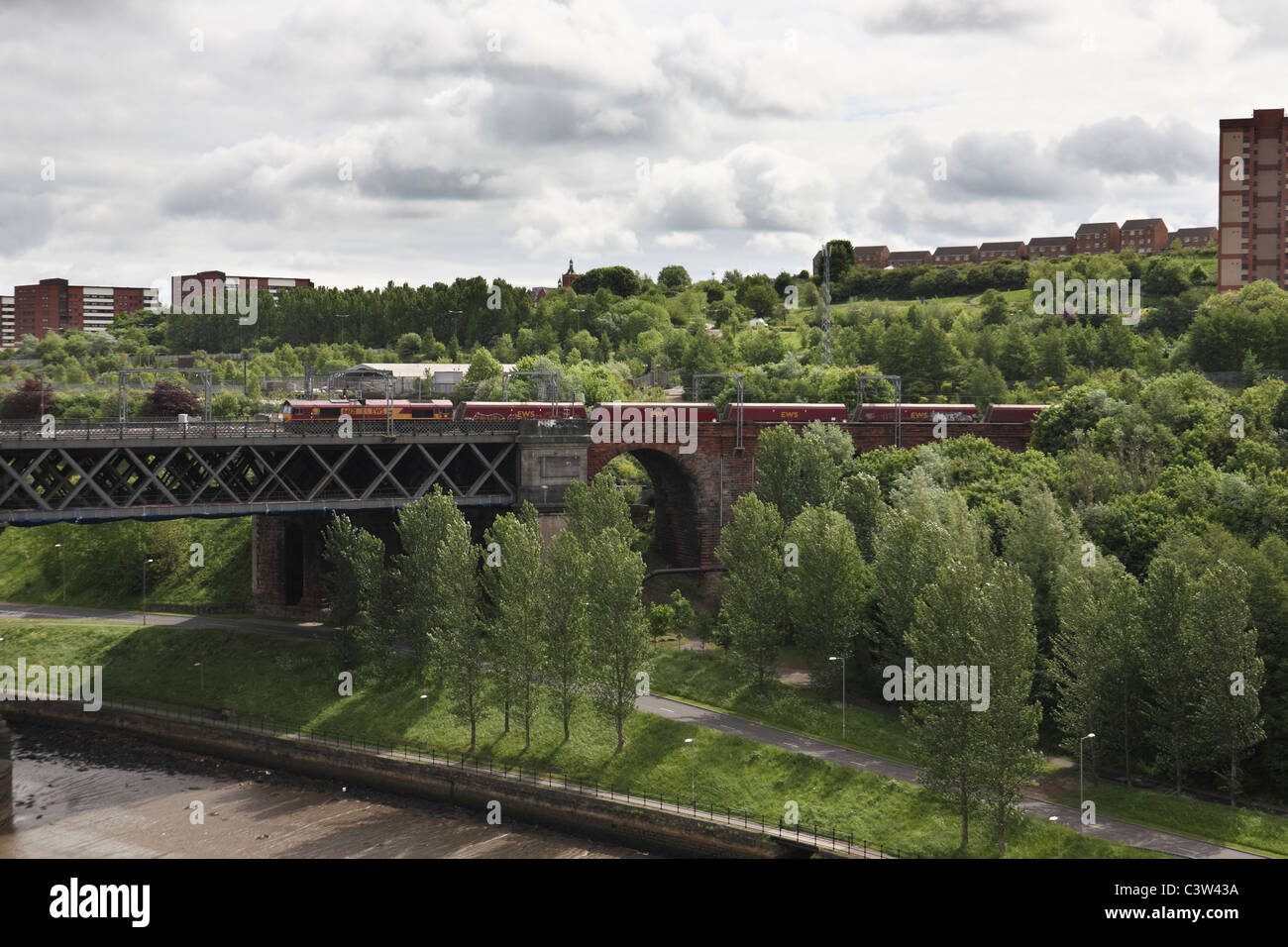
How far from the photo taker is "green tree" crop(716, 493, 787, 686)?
224ft

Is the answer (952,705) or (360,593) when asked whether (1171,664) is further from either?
(360,593)

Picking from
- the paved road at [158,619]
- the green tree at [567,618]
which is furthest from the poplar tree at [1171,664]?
the paved road at [158,619]

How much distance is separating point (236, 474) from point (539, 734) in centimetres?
2565

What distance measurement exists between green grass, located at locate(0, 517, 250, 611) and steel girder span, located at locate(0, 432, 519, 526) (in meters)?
9.90

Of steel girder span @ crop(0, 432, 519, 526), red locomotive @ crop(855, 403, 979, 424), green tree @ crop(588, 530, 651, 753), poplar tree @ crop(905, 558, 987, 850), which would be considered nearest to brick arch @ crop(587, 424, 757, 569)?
red locomotive @ crop(855, 403, 979, 424)

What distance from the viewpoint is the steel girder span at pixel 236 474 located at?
65.7 meters

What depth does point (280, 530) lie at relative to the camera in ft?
286

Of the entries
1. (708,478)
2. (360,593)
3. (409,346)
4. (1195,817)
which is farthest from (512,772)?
(409,346)

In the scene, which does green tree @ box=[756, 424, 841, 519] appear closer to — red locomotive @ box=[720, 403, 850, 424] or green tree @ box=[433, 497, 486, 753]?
red locomotive @ box=[720, 403, 850, 424]

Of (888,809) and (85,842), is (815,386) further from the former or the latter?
(85,842)

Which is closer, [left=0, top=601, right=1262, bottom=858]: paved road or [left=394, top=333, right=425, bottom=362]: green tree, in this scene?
[left=0, top=601, right=1262, bottom=858]: paved road

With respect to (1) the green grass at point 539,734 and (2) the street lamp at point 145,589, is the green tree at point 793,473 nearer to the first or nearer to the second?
(1) the green grass at point 539,734

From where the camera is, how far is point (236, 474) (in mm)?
76062

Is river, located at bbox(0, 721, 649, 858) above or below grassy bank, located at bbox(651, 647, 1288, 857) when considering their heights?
below
